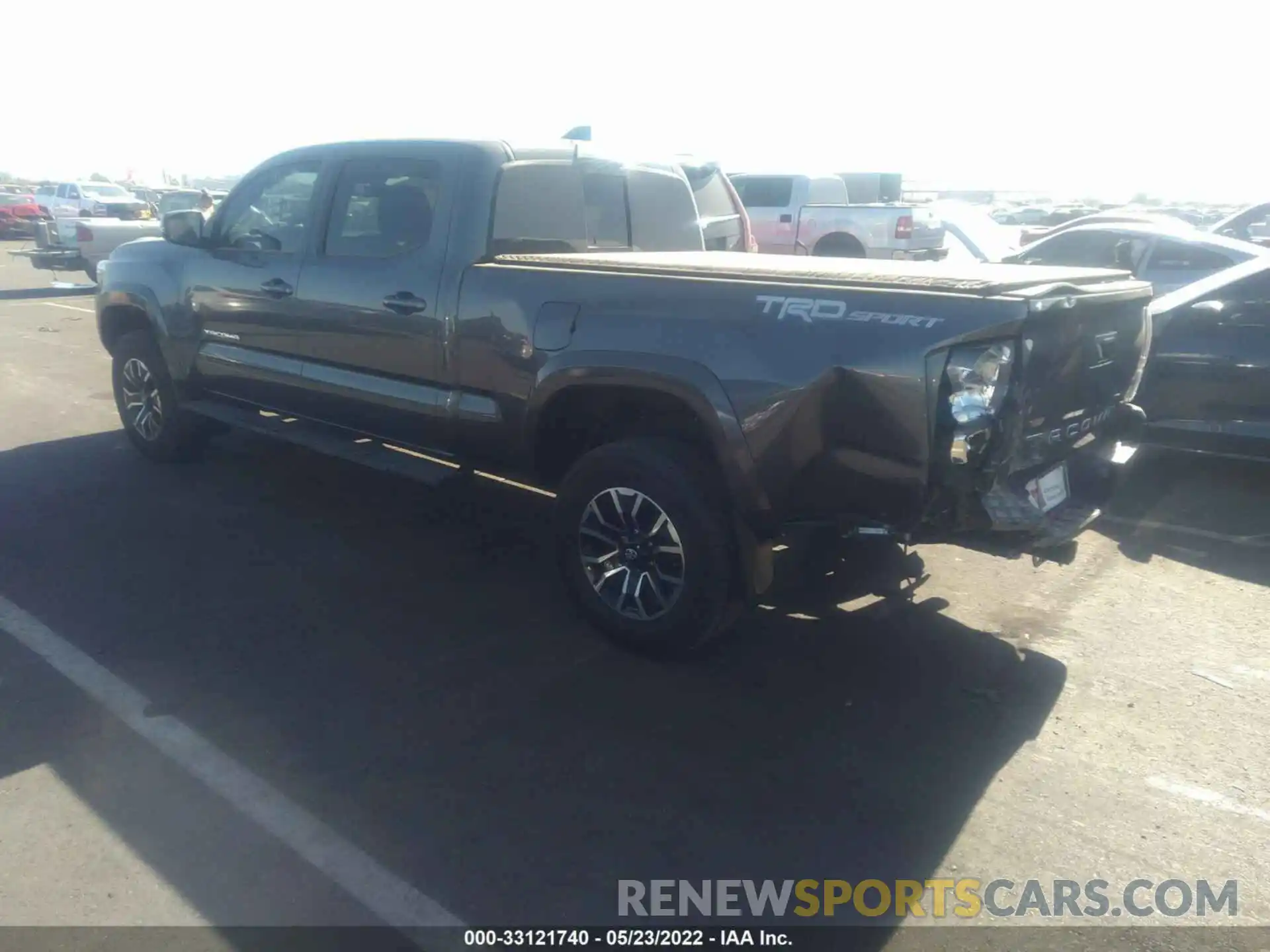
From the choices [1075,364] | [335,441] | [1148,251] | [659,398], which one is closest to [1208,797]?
[1075,364]

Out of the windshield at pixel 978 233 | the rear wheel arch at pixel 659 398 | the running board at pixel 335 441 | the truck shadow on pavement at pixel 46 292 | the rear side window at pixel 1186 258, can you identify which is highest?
the rear wheel arch at pixel 659 398

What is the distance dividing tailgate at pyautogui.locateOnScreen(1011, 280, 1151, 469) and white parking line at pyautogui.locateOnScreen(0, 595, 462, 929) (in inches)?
94.3

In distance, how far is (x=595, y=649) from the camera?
4488 millimetres

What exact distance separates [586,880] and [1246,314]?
5.66m

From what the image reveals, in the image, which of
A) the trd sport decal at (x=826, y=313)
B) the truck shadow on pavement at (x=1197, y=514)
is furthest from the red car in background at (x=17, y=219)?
the trd sport decal at (x=826, y=313)

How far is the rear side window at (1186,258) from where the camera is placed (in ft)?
31.1

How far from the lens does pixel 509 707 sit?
398cm

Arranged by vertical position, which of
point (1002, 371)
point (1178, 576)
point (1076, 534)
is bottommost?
point (1178, 576)

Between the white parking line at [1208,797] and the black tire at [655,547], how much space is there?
160 centimetres

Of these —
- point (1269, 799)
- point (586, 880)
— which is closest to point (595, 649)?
point (586, 880)

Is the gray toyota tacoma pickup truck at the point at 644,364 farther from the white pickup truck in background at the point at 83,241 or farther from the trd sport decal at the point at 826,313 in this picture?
the white pickup truck in background at the point at 83,241

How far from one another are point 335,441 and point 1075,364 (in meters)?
3.65

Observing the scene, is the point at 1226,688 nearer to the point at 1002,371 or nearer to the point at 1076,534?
the point at 1076,534

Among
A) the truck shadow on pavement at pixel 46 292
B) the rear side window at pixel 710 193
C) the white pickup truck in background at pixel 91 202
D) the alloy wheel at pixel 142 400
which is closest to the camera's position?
the alloy wheel at pixel 142 400
